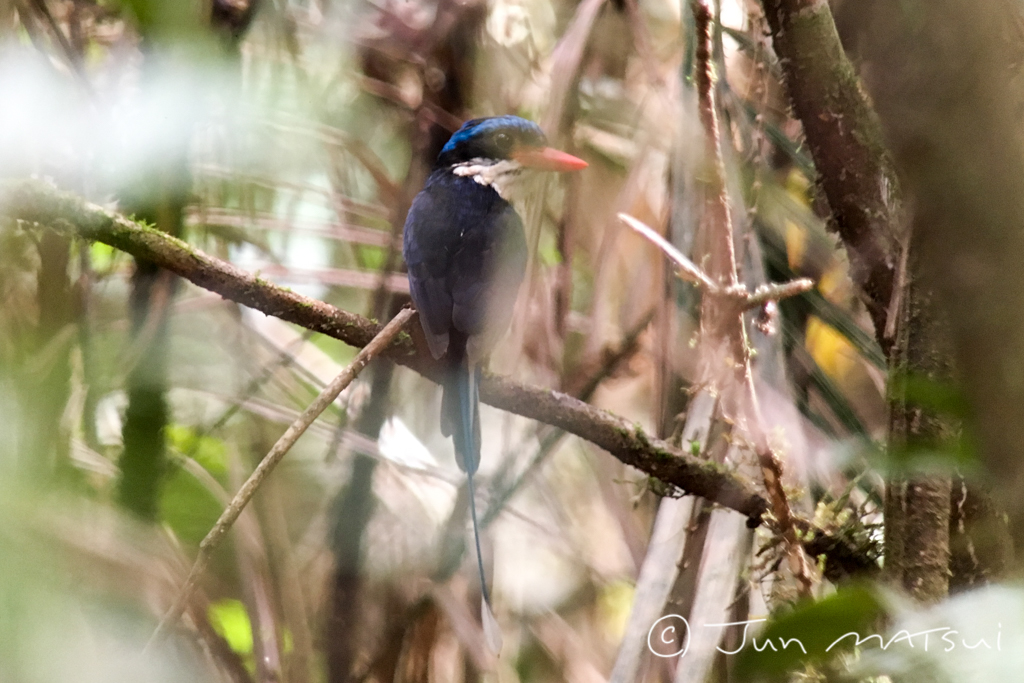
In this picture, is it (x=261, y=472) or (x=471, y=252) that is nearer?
(x=261, y=472)

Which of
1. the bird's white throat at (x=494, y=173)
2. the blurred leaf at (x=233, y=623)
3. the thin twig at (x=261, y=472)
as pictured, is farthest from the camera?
the bird's white throat at (x=494, y=173)


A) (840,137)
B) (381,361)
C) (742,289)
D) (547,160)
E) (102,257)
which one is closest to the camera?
(742,289)

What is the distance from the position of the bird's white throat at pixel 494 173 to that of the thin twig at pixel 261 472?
803mm

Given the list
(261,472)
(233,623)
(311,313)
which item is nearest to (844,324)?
(311,313)

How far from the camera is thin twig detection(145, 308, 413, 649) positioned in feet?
4.21

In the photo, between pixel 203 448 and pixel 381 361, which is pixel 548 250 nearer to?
pixel 381 361

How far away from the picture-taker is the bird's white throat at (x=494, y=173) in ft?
7.06

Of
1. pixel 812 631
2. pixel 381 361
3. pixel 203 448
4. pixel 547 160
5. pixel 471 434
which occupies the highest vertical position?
pixel 547 160

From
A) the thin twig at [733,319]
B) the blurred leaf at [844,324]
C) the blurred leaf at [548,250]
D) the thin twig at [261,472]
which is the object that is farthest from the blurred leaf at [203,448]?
the blurred leaf at [844,324]

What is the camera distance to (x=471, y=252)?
6.48ft

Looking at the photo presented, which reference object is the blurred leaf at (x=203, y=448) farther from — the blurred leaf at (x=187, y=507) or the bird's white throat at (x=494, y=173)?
the bird's white throat at (x=494, y=173)

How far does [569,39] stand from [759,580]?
1.46 meters

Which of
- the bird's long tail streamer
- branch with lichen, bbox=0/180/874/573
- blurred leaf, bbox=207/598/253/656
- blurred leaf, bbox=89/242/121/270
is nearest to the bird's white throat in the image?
the bird's long tail streamer

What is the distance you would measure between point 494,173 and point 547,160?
18 cm
